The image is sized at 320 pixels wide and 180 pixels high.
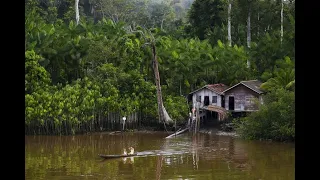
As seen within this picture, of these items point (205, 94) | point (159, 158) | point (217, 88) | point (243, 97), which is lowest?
point (159, 158)

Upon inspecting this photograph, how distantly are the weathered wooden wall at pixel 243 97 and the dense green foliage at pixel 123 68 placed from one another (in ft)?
4.10

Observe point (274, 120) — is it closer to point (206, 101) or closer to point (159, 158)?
point (159, 158)

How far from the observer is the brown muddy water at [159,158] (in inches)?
582

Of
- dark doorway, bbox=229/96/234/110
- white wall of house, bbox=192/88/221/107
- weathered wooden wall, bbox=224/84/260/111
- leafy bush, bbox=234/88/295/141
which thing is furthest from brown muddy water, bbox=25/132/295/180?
white wall of house, bbox=192/88/221/107

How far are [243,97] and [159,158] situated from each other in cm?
894

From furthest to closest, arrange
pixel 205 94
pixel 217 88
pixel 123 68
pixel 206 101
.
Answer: pixel 123 68
pixel 206 101
pixel 205 94
pixel 217 88

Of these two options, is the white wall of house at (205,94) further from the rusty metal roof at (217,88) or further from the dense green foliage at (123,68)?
the dense green foliage at (123,68)

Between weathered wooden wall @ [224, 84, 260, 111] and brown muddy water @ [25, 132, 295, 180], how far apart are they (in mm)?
2401

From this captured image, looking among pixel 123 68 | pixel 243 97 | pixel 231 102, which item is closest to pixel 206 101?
pixel 231 102

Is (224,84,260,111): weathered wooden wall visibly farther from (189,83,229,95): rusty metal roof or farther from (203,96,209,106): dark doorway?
(203,96,209,106): dark doorway

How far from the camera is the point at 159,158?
17.8 m

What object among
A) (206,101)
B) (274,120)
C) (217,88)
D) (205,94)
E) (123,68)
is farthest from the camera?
(123,68)

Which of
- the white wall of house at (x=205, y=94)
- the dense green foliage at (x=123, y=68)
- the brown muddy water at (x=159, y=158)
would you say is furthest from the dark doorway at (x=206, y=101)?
the brown muddy water at (x=159, y=158)

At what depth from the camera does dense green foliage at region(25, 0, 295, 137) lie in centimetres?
2386
